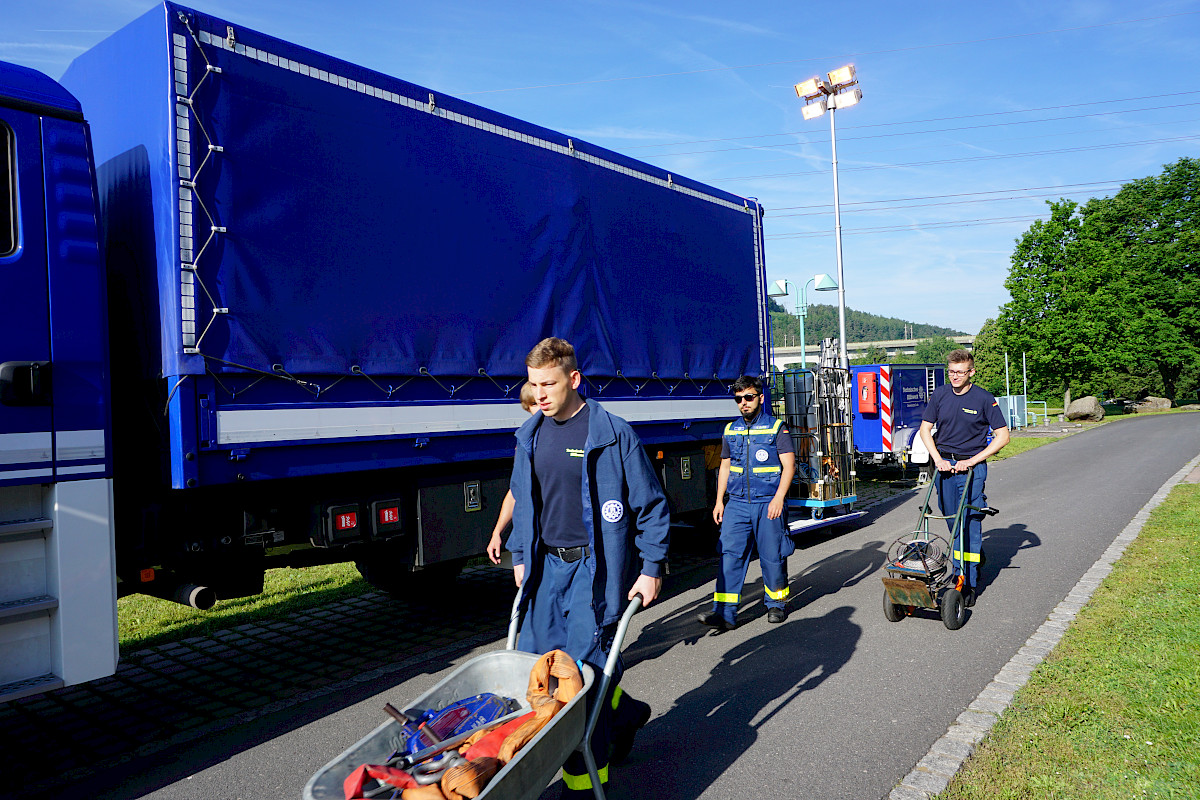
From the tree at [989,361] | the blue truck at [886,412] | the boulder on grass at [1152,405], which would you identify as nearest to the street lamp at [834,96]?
the blue truck at [886,412]

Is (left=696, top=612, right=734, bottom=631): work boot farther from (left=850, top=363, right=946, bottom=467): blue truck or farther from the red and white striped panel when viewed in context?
the red and white striped panel

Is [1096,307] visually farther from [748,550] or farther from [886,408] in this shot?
[748,550]

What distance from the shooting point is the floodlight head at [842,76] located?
24.0 meters

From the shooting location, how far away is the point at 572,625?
331 cm

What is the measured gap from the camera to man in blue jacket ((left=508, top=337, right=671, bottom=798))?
3.29 meters

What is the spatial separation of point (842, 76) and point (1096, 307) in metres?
25.7

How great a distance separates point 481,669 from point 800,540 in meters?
7.72

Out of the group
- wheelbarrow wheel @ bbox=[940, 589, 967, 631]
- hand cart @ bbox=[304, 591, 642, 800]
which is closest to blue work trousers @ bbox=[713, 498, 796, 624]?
wheelbarrow wheel @ bbox=[940, 589, 967, 631]

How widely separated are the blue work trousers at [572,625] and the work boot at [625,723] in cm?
17

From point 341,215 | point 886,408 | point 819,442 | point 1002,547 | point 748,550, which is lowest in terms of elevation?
point 1002,547

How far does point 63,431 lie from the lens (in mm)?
3643

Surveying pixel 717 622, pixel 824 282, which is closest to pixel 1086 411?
pixel 824 282

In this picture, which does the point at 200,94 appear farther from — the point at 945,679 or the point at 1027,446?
the point at 1027,446

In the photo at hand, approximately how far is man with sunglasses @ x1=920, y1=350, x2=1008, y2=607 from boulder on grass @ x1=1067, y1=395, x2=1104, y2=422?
3845cm
